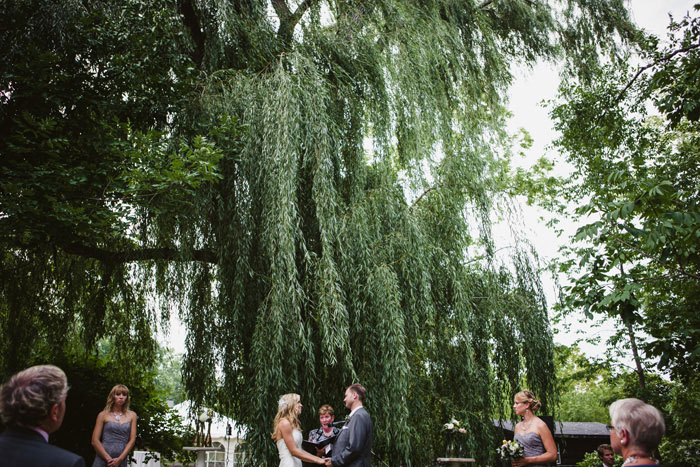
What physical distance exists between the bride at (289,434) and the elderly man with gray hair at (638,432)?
2.61 m

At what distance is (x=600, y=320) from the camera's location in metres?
17.5

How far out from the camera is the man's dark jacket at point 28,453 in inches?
63.7

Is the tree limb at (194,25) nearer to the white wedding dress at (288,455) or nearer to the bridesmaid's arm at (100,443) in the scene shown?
the bridesmaid's arm at (100,443)

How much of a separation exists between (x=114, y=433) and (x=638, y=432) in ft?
14.7

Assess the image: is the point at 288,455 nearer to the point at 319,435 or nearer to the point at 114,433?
the point at 319,435

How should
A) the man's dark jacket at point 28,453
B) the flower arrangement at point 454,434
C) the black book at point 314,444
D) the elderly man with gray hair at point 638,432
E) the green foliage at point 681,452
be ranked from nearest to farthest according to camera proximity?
the man's dark jacket at point 28,453
the elderly man with gray hair at point 638,432
the black book at point 314,444
the flower arrangement at point 454,434
the green foliage at point 681,452

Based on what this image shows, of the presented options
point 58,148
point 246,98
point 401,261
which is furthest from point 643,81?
point 58,148

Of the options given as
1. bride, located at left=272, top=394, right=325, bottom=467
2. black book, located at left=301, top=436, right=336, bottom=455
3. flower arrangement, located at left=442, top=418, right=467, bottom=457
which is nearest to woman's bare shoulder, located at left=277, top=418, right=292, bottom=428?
bride, located at left=272, top=394, right=325, bottom=467

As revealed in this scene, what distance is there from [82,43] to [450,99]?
501 centimetres

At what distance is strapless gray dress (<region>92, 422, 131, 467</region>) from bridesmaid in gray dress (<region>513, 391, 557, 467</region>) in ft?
11.7

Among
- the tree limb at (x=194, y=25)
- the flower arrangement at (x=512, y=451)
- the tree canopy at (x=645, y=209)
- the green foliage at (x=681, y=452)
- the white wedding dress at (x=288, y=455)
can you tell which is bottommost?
the green foliage at (x=681, y=452)

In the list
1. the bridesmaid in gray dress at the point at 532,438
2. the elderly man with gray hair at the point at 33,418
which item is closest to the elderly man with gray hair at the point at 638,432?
the elderly man with gray hair at the point at 33,418

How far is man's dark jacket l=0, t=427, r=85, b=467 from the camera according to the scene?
1617 millimetres

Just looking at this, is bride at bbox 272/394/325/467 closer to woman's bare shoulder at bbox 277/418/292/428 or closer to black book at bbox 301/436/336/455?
woman's bare shoulder at bbox 277/418/292/428
